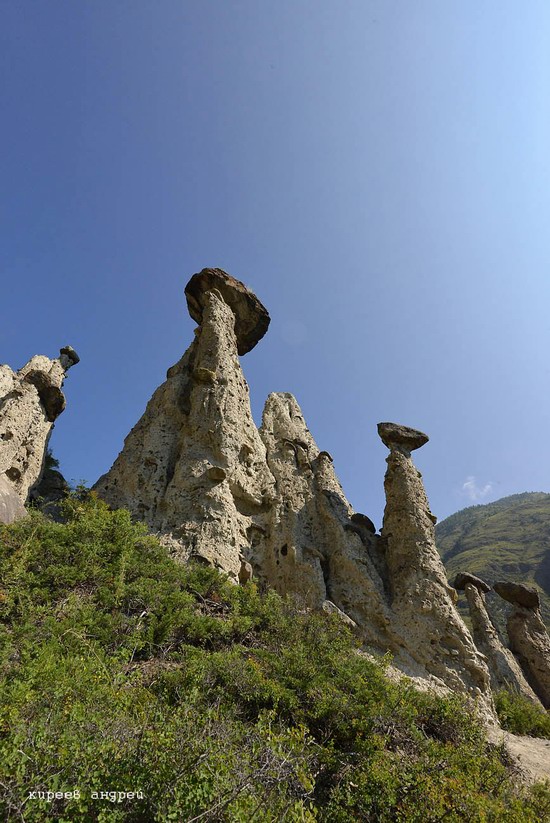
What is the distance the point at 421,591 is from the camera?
1051 cm

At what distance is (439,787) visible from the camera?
3803 millimetres

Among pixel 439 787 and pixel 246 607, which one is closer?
pixel 439 787

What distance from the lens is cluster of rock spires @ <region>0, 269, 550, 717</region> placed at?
9867 mm

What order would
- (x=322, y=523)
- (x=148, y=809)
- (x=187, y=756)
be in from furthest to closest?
(x=322, y=523) → (x=187, y=756) → (x=148, y=809)

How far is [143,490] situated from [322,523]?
5387 millimetres

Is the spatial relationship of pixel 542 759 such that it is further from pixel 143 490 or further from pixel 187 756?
pixel 143 490

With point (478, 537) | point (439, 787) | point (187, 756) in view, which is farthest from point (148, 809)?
point (478, 537)

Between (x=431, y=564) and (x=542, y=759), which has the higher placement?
(x=431, y=564)

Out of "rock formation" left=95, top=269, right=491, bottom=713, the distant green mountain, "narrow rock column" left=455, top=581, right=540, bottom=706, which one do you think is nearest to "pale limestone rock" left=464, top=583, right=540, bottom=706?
"narrow rock column" left=455, top=581, right=540, bottom=706

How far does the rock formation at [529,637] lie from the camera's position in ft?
52.3

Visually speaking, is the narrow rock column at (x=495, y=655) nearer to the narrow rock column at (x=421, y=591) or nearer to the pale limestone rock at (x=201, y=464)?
the narrow rock column at (x=421, y=591)

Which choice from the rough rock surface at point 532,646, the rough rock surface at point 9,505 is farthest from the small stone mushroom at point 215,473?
the rough rock surface at point 532,646

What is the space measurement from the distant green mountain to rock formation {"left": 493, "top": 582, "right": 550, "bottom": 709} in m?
18.9

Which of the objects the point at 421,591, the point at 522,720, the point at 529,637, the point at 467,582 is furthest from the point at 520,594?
the point at 421,591
